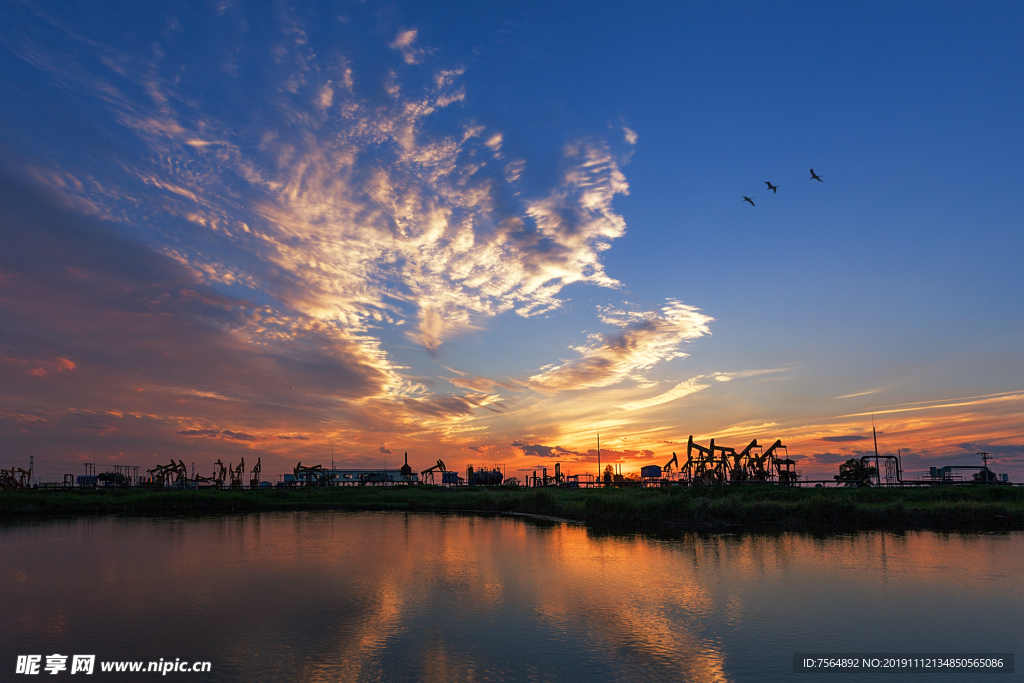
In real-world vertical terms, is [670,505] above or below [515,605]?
above

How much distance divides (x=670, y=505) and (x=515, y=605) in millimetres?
24526

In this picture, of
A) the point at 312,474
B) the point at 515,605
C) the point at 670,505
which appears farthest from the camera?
the point at 312,474

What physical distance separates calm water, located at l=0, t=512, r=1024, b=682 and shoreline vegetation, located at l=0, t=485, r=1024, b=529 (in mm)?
6010

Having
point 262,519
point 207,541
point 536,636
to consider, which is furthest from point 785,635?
point 262,519

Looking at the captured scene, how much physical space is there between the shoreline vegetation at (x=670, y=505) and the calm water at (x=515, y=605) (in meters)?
6.01

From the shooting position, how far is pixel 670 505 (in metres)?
40.4

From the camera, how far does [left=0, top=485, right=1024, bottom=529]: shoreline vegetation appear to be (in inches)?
1524

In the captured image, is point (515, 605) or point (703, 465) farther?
point (703, 465)

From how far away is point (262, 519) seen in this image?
48000mm

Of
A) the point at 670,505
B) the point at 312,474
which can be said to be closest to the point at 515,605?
the point at 670,505

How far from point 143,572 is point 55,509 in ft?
132

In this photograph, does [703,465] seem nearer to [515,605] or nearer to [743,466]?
[743,466]

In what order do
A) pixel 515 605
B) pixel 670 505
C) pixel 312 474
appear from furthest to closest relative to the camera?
1. pixel 312 474
2. pixel 670 505
3. pixel 515 605

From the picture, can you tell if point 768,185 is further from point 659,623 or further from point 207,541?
point 207,541
